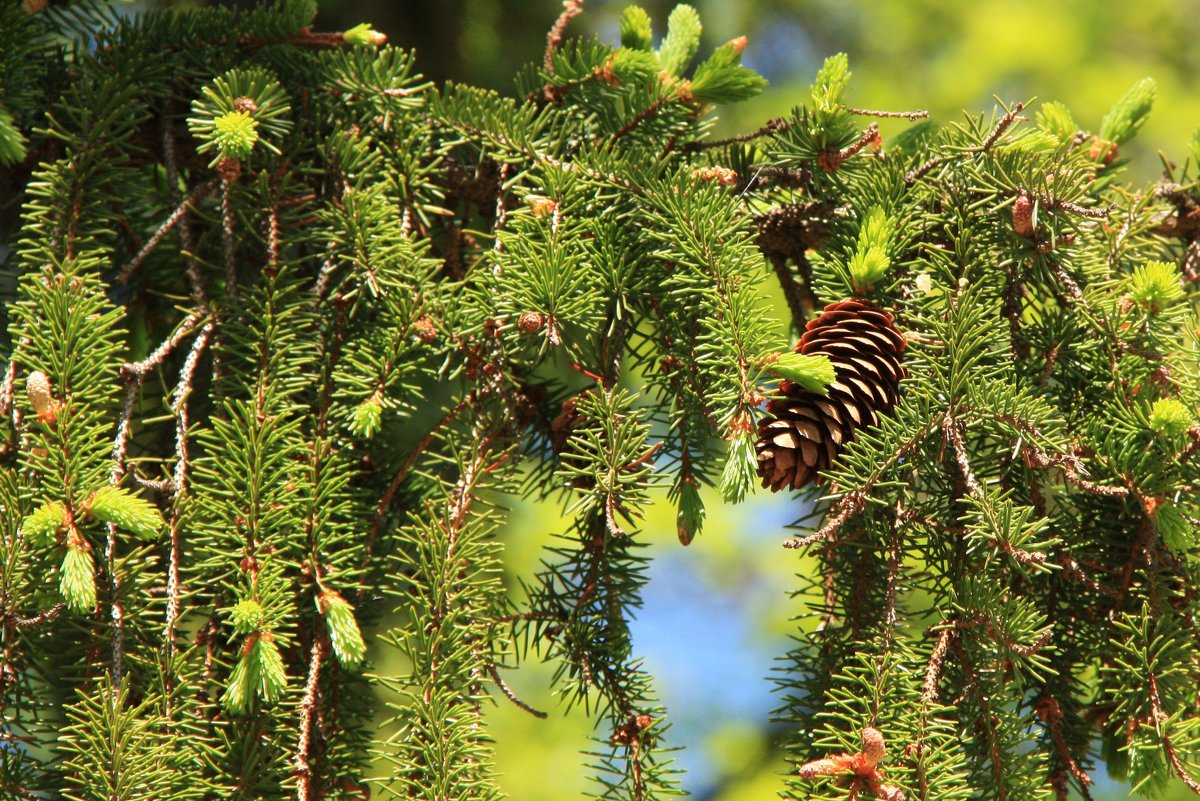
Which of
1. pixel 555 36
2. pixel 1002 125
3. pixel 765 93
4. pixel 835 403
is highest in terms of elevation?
pixel 765 93

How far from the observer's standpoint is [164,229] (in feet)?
3.26

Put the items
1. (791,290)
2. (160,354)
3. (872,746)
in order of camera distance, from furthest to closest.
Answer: (791,290)
(160,354)
(872,746)

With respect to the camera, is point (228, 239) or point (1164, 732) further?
point (228, 239)

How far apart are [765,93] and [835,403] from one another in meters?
2.87

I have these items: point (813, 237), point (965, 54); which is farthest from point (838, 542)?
point (965, 54)

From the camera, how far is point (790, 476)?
84cm

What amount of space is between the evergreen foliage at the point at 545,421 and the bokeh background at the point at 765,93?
1.98m

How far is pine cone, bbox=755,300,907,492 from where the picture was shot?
83 cm

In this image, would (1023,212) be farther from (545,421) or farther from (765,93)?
(765,93)

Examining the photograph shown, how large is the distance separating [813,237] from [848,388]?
0.88 feet

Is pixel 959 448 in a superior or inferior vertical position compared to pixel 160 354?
inferior

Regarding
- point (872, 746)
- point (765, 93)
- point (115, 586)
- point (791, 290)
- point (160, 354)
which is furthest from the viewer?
point (765, 93)

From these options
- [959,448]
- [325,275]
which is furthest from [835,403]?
[325,275]

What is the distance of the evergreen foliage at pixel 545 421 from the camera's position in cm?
79
